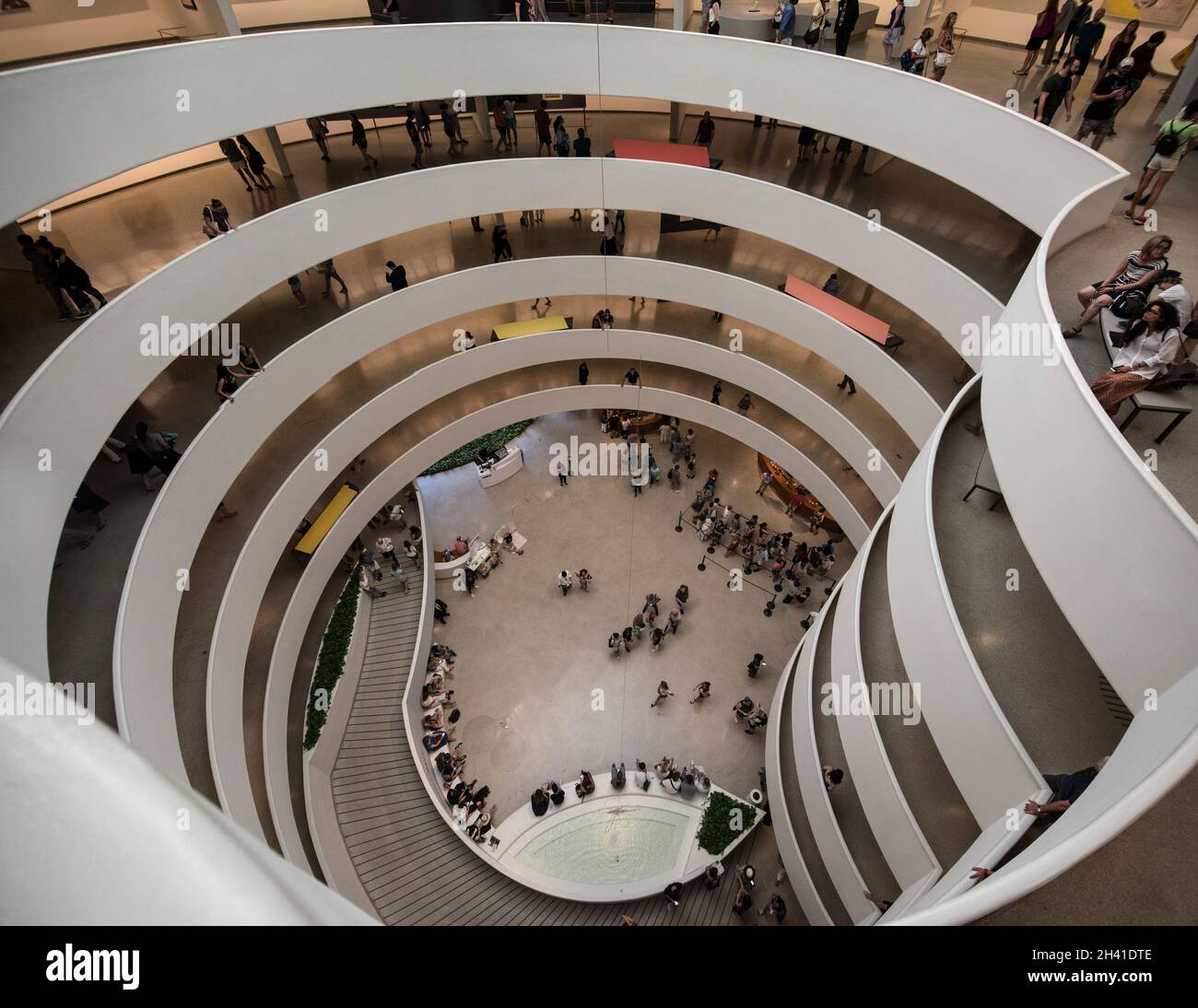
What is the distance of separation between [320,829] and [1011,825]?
14533 millimetres

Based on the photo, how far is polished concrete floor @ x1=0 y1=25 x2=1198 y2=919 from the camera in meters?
9.85

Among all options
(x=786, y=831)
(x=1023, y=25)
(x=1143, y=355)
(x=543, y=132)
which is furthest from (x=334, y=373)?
(x=1023, y=25)

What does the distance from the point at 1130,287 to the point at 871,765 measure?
7214 millimetres

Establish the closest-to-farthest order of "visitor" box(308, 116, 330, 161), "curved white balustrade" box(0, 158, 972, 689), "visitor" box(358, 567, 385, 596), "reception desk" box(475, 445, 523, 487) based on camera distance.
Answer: "curved white balustrade" box(0, 158, 972, 689)
"visitor" box(308, 116, 330, 161)
"visitor" box(358, 567, 385, 596)
"reception desk" box(475, 445, 523, 487)

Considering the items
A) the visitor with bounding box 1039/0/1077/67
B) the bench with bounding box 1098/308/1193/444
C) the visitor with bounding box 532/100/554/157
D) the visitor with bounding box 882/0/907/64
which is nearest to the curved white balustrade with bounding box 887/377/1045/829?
the bench with bounding box 1098/308/1193/444

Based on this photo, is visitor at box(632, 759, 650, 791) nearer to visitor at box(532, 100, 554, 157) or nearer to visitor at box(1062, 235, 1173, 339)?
visitor at box(1062, 235, 1173, 339)

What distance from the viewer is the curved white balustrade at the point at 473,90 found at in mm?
9164

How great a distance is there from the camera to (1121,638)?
19.3ft

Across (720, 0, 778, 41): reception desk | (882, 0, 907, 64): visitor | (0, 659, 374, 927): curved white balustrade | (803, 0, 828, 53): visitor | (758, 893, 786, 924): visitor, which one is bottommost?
(758, 893, 786, 924): visitor

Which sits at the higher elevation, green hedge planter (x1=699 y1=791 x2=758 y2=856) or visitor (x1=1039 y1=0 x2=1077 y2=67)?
visitor (x1=1039 y1=0 x2=1077 y2=67)

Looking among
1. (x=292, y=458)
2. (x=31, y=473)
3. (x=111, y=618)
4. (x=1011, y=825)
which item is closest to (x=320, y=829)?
(x=111, y=618)

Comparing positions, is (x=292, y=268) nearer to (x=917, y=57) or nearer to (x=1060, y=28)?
(x=917, y=57)

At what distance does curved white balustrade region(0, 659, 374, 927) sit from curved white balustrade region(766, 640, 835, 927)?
472 inches

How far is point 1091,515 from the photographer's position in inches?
242
